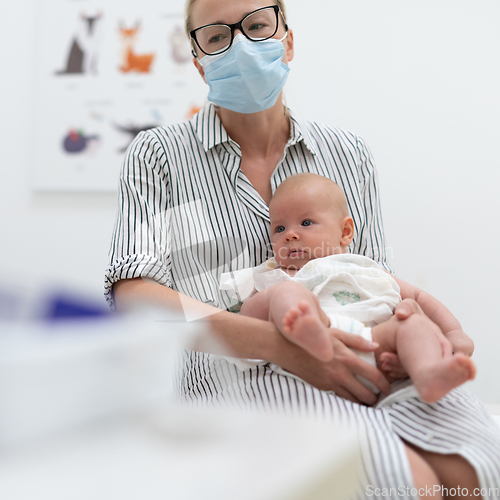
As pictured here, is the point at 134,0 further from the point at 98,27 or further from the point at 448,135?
the point at 448,135

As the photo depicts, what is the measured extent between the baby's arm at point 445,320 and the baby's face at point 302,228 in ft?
0.64

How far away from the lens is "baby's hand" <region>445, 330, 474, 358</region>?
967 millimetres

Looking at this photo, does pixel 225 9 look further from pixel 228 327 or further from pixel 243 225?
pixel 228 327

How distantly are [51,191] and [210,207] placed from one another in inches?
56.7

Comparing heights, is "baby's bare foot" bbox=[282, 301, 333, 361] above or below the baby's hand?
above

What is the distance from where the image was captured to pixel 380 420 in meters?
0.76

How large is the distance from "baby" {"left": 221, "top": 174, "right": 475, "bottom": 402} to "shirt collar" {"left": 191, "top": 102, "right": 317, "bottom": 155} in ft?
0.56

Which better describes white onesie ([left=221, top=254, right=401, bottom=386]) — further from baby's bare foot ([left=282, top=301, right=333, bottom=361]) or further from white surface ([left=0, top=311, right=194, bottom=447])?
white surface ([left=0, top=311, right=194, bottom=447])

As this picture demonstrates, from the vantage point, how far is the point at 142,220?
45.7 inches

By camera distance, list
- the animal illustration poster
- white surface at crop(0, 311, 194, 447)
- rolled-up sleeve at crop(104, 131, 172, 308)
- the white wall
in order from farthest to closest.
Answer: the animal illustration poster → the white wall → rolled-up sleeve at crop(104, 131, 172, 308) → white surface at crop(0, 311, 194, 447)

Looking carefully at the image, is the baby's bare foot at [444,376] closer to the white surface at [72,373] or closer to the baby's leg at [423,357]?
the baby's leg at [423,357]

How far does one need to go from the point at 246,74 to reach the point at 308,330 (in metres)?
0.75

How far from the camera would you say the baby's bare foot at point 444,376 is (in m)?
0.70

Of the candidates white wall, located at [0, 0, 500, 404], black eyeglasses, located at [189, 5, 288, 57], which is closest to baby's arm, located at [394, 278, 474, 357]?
black eyeglasses, located at [189, 5, 288, 57]
